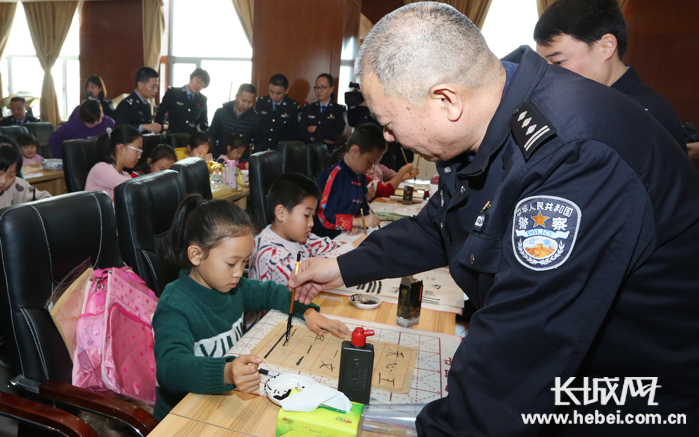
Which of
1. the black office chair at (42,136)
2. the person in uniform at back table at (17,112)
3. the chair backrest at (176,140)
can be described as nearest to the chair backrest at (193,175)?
the chair backrest at (176,140)

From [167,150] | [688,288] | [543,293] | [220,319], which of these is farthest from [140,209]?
[167,150]

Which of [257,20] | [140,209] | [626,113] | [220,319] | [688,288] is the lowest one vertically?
[220,319]

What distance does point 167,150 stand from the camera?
375 cm

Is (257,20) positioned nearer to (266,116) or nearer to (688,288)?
(266,116)

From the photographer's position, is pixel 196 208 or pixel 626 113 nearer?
pixel 626 113

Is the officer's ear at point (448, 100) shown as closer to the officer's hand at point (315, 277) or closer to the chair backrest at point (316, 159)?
the officer's hand at point (315, 277)

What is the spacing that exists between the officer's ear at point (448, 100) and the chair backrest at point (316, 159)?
3301 mm

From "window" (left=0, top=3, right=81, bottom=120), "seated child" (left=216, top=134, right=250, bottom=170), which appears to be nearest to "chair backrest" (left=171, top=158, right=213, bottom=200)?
"seated child" (left=216, top=134, right=250, bottom=170)

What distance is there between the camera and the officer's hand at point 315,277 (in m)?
1.40

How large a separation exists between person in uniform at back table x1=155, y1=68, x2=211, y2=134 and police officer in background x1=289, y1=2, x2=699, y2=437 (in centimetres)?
590

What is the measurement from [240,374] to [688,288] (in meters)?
0.81

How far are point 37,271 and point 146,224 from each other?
0.44 metres

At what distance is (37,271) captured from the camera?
3.98ft

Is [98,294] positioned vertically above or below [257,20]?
below
